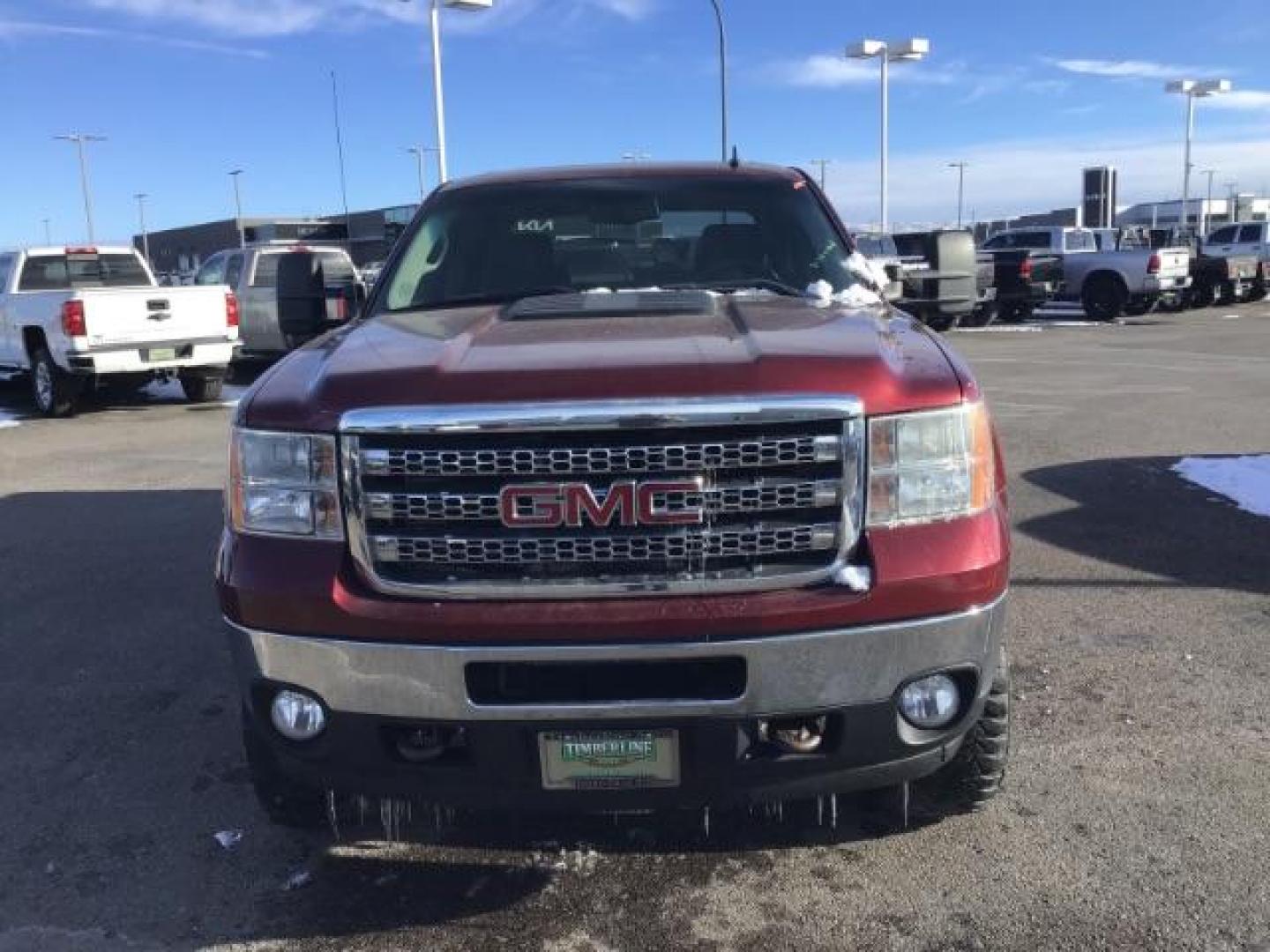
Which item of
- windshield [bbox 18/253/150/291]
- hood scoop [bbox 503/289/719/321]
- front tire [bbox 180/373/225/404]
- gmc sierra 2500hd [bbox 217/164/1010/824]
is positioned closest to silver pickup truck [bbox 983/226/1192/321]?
front tire [bbox 180/373/225/404]

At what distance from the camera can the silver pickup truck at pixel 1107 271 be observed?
24.0m

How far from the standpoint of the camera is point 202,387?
13.7m

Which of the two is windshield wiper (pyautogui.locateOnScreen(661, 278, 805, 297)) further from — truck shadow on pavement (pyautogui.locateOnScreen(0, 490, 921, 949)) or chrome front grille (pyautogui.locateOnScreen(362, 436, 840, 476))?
truck shadow on pavement (pyautogui.locateOnScreen(0, 490, 921, 949))

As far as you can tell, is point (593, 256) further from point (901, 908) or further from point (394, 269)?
point (901, 908)

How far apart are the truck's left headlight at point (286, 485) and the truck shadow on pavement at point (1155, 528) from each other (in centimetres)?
390

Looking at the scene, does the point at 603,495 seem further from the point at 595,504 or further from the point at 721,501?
the point at 721,501

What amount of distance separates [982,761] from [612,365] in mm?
1506

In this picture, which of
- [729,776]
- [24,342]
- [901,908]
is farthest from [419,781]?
[24,342]

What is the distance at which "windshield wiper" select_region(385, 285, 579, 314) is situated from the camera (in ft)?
12.7

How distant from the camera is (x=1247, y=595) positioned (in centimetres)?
522

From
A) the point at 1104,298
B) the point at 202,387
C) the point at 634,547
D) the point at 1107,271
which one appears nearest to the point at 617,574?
the point at 634,547

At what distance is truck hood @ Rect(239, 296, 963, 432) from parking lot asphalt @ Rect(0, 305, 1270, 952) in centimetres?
131

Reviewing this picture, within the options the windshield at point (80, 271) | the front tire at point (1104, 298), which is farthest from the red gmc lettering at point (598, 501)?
the front tire at point (1104, 298)

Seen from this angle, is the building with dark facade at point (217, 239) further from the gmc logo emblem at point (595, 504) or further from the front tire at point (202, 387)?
the gmc logo emblem at point (595, 504)
